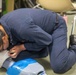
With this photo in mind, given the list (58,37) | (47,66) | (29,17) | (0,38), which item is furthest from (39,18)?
(47,66)

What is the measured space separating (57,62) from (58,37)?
0.70ft

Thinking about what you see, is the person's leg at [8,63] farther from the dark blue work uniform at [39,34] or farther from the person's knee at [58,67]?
the person's knee at [58,67]

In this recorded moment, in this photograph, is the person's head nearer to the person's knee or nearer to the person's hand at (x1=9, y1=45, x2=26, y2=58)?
the person's hand at (x1=9, y1=45, x2=26, y2=58)

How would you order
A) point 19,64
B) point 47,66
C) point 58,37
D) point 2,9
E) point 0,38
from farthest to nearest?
point 2,9
point 47,66
point 58,37
point 19,64
point 0,38

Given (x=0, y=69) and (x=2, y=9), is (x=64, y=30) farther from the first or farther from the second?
(x=2, y=9)

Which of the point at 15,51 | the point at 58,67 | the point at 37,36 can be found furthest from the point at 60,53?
the point at 15,51

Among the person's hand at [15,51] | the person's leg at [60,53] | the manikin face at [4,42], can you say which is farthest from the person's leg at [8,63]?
the person's leg at [60,53]

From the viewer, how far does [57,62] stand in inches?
68.6

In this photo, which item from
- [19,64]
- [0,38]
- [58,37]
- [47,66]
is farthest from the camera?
[47,66]

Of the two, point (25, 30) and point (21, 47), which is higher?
point (25, 30)

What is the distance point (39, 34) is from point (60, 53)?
0.27 metres

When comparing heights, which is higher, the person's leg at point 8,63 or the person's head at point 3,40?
the person's head at point 3,40

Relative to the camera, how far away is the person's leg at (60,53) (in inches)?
68.9

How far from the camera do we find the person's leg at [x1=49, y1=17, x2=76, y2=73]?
1750mm
